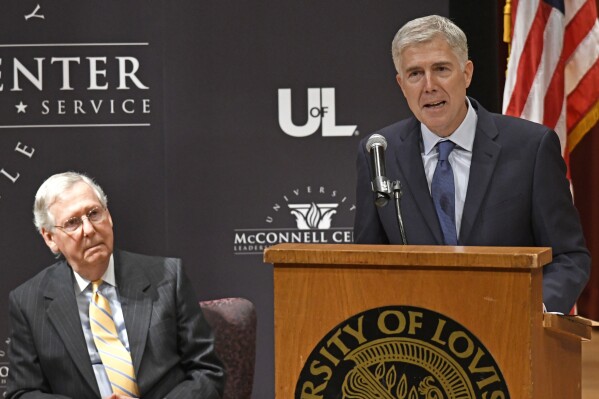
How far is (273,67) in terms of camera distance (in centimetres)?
440

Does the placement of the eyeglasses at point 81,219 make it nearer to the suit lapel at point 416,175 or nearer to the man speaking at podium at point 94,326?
the man speaking at podium at point 94,326

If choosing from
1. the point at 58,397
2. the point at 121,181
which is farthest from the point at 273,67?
the point at 58,397

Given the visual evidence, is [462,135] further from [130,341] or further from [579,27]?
[579,27]

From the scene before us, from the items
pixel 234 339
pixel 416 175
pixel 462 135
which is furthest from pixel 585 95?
pixel 416 175

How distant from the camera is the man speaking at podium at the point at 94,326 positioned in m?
3.15

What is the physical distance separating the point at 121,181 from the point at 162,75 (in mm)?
512

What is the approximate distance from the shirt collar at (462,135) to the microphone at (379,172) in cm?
33

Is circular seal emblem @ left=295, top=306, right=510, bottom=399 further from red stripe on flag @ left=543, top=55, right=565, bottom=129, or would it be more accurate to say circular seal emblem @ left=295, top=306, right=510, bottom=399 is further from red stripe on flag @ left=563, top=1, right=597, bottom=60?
red stripe on flag @ left=563, top=1, right=597, bottom=60

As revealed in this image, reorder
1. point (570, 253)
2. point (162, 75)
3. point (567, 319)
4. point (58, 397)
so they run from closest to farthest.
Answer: point (567, 319)
point (570, 253)
point (58, 397)
point (162, 75)

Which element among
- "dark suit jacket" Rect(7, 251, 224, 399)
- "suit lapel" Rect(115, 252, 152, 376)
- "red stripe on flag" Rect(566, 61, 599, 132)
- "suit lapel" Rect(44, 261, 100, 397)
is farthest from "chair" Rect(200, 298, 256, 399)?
"red stripe on flag" Rect(566, 61, 599, 132)

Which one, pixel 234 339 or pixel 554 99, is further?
pixel 554 99

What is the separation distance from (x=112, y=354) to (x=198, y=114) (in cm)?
153

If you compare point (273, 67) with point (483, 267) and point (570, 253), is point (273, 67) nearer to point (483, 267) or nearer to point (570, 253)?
point (570, 253)

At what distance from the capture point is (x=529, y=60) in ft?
14.9
